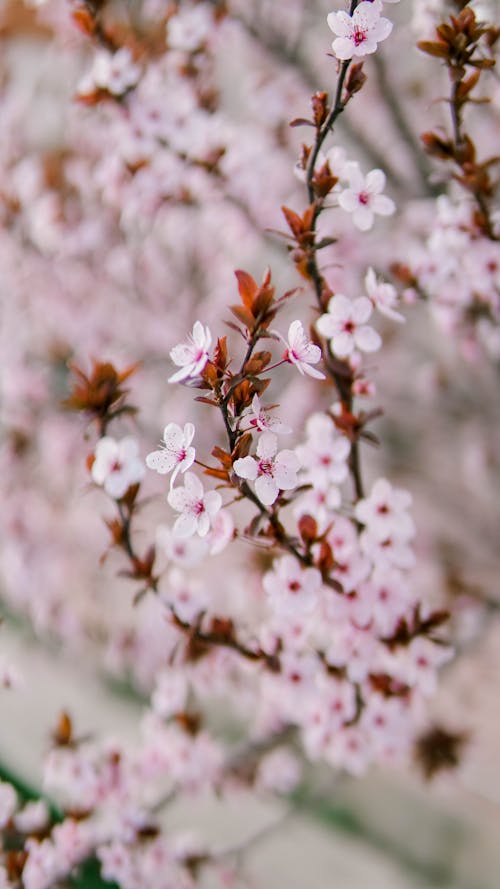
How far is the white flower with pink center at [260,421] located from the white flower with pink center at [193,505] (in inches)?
4.8

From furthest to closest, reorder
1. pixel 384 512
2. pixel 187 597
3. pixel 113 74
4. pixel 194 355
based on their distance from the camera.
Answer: pixel 113 74
pixel 187 597
pixel 384 512
pixel 194 355

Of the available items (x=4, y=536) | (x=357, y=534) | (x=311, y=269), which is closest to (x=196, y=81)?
(x=311, y=269)

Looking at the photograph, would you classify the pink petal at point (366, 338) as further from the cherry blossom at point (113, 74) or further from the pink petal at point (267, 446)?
the cherry blossom at point (113, 74)

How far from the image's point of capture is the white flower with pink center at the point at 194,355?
0.96 metres

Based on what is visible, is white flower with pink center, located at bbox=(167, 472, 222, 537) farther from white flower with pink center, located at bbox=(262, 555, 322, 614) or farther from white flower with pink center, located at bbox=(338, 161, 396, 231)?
white flower with pink center, located at bbox=(338, 161, 396, 231)

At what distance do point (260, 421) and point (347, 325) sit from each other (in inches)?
13.4

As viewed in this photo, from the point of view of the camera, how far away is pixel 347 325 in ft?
4.06

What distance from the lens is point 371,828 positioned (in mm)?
2441

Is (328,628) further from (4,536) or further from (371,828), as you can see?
(4,536)

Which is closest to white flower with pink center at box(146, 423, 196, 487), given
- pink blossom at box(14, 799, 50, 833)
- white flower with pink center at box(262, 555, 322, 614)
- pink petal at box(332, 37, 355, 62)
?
white flower with pink center at box(262, 555, 322, 614)

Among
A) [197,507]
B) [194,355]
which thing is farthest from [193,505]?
[194,355]

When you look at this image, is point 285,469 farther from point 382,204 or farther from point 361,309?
point 382,204

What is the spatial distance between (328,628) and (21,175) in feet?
7.56

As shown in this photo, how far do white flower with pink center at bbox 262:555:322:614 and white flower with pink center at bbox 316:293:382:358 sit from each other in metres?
0.37
